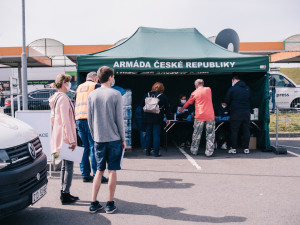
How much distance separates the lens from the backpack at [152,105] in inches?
294

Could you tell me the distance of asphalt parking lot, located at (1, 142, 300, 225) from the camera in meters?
3.87

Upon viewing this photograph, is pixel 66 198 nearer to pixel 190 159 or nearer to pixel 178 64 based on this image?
pixel 190 159

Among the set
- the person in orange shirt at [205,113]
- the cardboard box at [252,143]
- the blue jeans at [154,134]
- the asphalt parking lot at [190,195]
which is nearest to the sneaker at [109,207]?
the asphalt parking lot at [190,195]

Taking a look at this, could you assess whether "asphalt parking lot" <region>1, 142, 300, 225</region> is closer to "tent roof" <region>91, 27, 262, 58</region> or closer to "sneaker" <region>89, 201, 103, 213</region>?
"sneaker" <region>89, 201, 103, 213</region>

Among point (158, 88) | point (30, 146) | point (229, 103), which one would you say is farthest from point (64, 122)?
point (229, 103)

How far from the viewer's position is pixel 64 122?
4.26 metres

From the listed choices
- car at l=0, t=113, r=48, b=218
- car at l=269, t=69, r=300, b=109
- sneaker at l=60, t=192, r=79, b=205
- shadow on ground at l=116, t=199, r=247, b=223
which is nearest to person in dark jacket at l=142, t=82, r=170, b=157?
→ shadow on ground at l=116, t=199, r=247, b=223

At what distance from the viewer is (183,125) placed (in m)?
9.34

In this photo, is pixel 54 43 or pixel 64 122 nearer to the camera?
Answer: pixel 64 122

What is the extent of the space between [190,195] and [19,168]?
8.52 feet

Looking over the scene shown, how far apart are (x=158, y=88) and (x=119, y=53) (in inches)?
57.4

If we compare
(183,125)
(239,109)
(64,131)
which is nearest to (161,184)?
(64,131)

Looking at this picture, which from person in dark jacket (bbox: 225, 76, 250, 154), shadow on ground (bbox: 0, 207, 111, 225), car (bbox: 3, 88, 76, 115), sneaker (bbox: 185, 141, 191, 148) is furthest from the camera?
car (bbox: 3, 88, 76, 115)

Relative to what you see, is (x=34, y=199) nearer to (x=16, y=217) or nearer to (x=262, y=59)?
(x=16, y=217)
